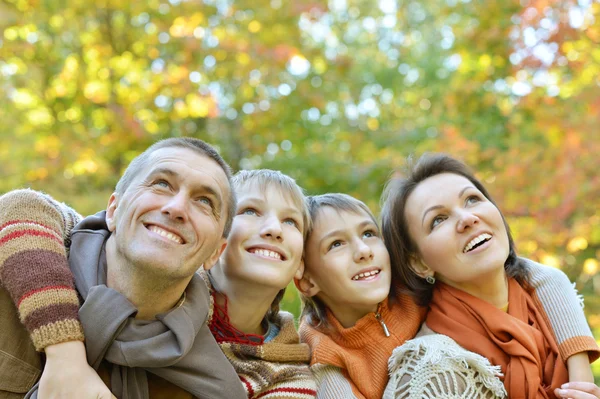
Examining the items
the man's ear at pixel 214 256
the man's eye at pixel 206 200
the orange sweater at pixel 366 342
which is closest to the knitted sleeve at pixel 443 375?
the orange sweater at pixel 366 342

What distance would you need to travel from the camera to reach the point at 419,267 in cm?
249

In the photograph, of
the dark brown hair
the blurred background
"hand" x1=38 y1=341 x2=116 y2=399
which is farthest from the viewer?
the blurred background

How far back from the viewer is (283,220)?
2301 mm

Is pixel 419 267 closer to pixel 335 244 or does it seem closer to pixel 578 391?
pixel 335 244

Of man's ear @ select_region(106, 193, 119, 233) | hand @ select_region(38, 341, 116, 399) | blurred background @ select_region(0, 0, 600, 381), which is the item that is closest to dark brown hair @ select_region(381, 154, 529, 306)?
man's ear @ select_region(106, 193, 119, 233)

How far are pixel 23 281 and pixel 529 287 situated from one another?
6.61ft

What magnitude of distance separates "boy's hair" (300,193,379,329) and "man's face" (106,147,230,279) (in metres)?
0.65

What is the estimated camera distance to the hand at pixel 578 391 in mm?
2004

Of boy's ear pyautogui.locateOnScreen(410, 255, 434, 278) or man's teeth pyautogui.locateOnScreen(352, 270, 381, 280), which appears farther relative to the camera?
boy's ear pyautogui.locateOnScreen(410, 255, 434, 278)

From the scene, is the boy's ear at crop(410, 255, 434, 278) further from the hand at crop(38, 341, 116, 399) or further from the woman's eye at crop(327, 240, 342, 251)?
the hand at crop(38, 341, 116, 399)

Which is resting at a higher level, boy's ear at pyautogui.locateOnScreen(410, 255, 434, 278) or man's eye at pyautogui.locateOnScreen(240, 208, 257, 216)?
man's eye at pyautogui.locateOnScreen(240, 208, 257, 216)

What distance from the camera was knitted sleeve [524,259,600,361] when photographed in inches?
86.4

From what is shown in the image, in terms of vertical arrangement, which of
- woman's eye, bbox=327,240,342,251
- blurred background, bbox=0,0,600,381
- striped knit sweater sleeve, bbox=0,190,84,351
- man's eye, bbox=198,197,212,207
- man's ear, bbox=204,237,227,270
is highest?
man's eye, bbox=198,197,212,207

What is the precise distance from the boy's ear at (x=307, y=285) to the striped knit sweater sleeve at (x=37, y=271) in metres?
1.02
